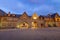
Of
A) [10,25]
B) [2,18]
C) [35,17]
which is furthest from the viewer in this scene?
[35,17]

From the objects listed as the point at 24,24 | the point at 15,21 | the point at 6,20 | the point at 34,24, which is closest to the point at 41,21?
the point at 34,24

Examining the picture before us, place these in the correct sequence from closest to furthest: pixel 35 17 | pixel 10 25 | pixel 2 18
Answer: pixel 10 25 → pixel 2 18 → pixel 35 17

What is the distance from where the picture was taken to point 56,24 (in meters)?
58.2

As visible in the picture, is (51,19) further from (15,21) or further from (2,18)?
(2,18)

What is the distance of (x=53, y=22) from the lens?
191 ft

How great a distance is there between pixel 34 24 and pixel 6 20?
1328 cm

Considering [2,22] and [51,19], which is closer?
[2,22]

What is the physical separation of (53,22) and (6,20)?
2272cm

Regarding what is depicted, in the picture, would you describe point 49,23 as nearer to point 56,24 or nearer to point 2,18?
point 56,24

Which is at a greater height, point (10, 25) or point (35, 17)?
point (35, 17)

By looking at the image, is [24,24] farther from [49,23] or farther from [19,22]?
[49,23]

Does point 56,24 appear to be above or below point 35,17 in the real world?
below

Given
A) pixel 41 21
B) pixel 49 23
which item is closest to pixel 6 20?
pixel 41 21

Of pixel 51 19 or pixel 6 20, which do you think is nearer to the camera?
pixel 6 20
